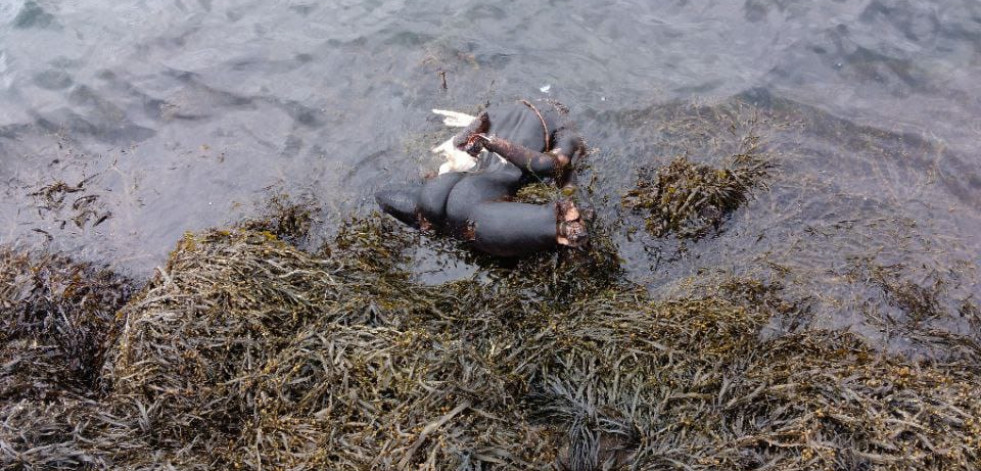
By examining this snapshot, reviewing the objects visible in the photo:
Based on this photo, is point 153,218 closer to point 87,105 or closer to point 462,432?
point 87,105

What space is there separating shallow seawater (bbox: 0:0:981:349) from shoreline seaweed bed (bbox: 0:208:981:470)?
0.68 m

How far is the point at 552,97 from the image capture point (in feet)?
21.7

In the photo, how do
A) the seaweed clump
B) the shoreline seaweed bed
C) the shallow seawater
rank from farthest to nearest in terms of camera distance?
the seaweed clump, the shallow seawater, the shoreline seaweed bed

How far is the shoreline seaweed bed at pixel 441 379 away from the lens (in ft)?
11.2

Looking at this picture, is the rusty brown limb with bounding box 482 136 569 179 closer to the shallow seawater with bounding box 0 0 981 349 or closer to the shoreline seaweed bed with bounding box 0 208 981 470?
the shallow seawater with bounding box 0 0 981 349

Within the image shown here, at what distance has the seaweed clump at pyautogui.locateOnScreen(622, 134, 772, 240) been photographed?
16.9 ft

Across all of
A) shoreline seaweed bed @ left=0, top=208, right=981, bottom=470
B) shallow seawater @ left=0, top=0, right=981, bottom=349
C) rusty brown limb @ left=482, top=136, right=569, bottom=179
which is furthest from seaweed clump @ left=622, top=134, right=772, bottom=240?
rusty brown limb @ left=482, top=136, right=569, bottom=179

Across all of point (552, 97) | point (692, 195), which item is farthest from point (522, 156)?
point (552, 97)

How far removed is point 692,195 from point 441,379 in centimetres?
260

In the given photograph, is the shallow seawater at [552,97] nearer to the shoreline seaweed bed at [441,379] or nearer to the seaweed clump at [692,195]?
the seaweed clump at [692,195]

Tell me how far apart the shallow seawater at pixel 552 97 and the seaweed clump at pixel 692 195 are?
116mm

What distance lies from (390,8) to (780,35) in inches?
177

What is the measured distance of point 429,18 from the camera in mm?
7676

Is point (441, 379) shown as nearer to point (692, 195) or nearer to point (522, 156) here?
point (522, 156)
